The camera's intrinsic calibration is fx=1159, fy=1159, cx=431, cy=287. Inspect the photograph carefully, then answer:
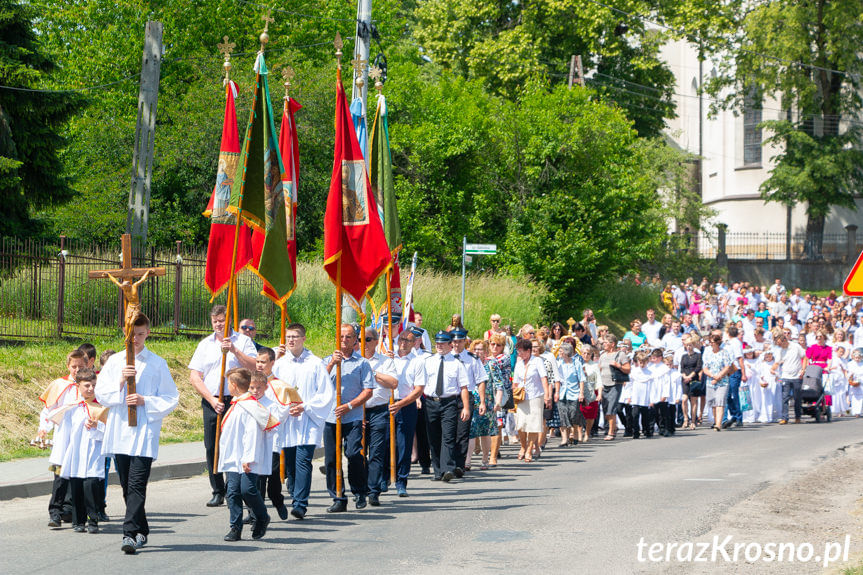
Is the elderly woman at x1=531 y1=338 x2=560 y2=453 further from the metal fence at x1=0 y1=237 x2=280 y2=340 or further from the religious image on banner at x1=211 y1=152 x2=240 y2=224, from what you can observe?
the metal fence at x1=0 y1=237 x2=280 y2=340

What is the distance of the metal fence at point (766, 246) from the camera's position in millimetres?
53500

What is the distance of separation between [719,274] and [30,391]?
39.1 metres

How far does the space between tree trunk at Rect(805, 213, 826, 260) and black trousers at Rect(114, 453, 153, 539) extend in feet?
159

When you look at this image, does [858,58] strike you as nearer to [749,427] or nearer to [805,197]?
[805,197]

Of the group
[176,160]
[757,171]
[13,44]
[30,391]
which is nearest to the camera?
[30,391]

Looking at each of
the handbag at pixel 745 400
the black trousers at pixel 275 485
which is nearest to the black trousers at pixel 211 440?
the black trousers at pixel 275 485

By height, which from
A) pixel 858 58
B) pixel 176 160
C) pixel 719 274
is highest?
pixel 858 58

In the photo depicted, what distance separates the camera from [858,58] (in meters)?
53.2

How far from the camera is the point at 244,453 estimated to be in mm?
9672

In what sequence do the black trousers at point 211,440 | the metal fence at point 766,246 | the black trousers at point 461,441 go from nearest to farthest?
the black trousers at point 211,440 → the black trousers at point 461,441 → the metal fence at point 766,246

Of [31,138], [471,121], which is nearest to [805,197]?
[471,121]

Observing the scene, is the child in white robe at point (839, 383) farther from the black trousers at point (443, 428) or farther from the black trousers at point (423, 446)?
the black trousers at point (443, 428)

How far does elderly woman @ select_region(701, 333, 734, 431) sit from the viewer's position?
21.6 m

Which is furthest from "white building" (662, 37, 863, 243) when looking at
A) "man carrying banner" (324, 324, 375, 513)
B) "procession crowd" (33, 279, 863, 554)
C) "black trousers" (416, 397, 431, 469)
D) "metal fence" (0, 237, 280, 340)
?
"man carrying banner" (324, 324, 375, 513)
